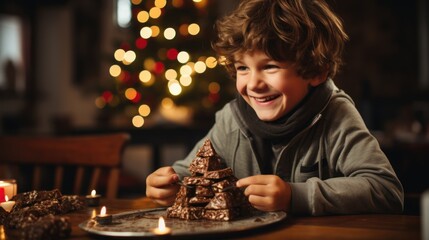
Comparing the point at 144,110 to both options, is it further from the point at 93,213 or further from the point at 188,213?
the point at 188,213

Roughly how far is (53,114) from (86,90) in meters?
0.65

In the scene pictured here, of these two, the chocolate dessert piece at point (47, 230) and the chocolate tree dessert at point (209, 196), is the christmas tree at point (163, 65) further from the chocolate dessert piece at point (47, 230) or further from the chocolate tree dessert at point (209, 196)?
the chocolate dessert piece at point (47, 230)

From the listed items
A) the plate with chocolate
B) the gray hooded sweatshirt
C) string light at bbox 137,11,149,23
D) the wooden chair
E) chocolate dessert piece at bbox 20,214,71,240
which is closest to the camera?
chocolate dessert piece at bbox 20,214,71,240

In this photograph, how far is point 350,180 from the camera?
4.25 ft

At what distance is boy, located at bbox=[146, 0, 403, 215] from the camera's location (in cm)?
132

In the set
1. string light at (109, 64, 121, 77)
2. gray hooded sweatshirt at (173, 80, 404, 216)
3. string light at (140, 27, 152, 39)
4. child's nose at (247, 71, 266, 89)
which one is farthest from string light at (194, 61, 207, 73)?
child's nose at (247, 71, 266, 89)

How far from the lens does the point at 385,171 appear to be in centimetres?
132

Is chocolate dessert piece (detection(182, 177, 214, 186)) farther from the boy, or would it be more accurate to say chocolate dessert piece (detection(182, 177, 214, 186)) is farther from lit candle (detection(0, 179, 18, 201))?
lit candle (detection(0, 179, 18, 201))

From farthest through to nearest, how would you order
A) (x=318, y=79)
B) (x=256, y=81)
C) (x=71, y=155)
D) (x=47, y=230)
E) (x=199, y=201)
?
(x=71, y=155)
(x=318, y=79)
(x=256, y=81)
(x=199, y=201)
(x=47, y=230)

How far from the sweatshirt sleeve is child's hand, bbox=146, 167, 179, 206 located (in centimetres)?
31

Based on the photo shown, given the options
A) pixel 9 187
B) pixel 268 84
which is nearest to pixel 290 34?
pixel 268 84

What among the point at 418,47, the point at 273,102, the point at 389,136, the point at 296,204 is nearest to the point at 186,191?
the point at 296,204

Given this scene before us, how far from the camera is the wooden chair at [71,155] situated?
179 cm

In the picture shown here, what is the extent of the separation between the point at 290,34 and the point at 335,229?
2.04 feet
